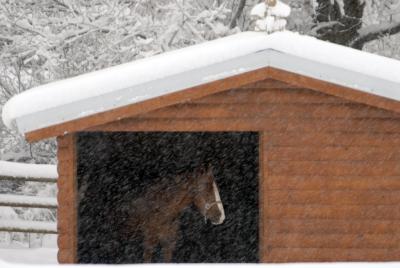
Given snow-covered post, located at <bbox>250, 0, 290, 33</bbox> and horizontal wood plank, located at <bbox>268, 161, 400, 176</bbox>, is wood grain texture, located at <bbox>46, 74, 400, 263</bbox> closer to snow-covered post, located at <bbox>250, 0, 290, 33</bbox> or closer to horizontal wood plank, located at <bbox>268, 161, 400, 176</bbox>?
horizontal wood plank, located at <bbox>268, 161, 400, 176</bbox>

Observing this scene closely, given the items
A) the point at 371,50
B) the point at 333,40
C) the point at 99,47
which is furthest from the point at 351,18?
the point at 99,47

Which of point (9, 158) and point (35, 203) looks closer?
point (35, 203)

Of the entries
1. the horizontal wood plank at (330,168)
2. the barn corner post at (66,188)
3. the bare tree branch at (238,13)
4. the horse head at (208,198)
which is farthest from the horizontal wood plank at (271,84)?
the bare tree branch at (238,13)

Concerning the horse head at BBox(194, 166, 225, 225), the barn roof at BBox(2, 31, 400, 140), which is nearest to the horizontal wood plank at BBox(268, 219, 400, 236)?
the horse head at BBox(194, 166, 225, 225)

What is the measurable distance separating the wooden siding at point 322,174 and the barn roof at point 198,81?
276 millimetres

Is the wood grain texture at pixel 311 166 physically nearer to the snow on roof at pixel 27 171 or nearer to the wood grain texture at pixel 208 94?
the wood grain texture at pixel 208 94

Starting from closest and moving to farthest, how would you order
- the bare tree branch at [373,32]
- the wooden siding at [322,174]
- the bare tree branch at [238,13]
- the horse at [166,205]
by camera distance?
the wooden siding at [322,174] < the horse at [166,205] < the bare tree branch at [238,13] < the bare tree branch at [373,32]

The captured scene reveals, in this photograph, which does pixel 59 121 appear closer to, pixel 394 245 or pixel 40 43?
pixel 394 245

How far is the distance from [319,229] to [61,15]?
28.1 ft

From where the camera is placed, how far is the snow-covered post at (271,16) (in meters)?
7.82

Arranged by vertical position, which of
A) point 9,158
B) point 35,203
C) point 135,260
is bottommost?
point 135,260

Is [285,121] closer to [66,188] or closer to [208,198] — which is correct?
[208,198]

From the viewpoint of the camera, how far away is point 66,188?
760cm

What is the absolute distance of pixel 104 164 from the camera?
10.1m
